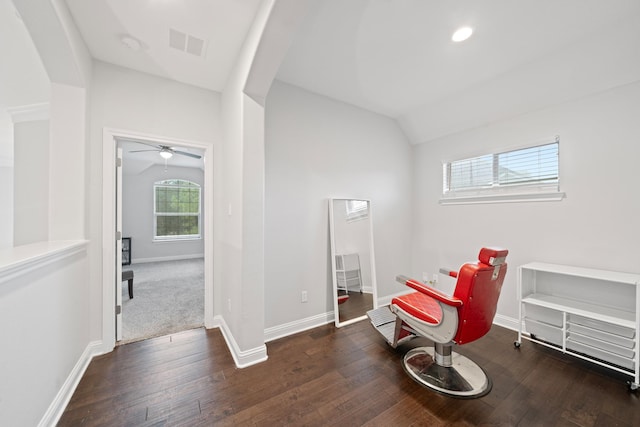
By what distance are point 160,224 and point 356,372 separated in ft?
22.3

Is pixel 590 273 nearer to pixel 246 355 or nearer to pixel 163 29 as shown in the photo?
pixel 246 355

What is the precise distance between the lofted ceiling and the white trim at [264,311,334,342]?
2.64 m

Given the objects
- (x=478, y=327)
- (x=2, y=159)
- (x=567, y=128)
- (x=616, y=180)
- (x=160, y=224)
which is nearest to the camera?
(x=478, y=327)

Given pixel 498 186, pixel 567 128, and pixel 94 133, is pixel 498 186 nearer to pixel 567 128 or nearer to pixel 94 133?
pixel 567 128

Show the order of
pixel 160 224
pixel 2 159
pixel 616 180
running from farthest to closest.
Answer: pixel 160 224 < pixel 2 159 < pixel 616 180

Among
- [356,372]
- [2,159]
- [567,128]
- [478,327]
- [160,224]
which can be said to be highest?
[567,128]

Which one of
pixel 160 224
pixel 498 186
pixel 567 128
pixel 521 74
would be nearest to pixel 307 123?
pixel 521 74

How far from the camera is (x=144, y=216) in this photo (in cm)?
639

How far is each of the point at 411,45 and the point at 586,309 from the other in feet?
9.11

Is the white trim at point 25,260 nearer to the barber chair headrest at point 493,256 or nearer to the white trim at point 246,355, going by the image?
the white trim at point 246,355

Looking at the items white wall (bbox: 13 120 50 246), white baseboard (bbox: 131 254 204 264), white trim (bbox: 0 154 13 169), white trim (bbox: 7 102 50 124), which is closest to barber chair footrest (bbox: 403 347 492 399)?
white wall (bbox: 13 120 50 246)

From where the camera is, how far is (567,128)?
2.35 m

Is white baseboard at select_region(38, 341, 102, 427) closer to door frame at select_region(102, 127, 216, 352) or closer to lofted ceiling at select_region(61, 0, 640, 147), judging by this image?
door frame at select_region(102, 127, 216, 352)

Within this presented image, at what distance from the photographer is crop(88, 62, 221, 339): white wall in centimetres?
213
